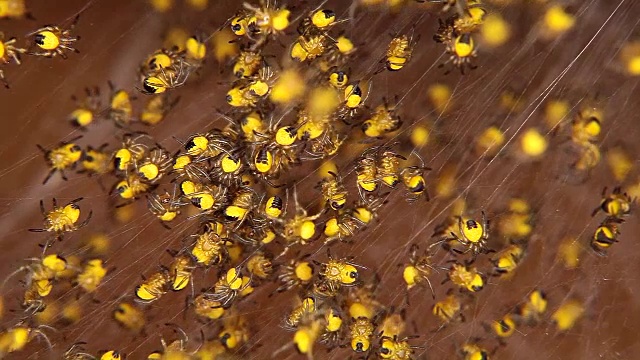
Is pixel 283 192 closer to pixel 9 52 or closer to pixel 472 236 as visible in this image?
pixel 472 236

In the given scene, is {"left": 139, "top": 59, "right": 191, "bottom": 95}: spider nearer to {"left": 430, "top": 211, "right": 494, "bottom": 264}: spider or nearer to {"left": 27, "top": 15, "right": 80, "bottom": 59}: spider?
{"left": 27, "top": 15, "right": 80, "bottom": 59}: spider

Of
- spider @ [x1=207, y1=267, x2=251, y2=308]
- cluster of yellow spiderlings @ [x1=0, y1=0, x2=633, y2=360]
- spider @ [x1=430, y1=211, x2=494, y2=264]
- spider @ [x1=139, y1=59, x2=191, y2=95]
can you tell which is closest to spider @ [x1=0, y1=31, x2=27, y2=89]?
cluster of yellow spiderlings @ [x1=0, y1=0, x2=633, y2=360]

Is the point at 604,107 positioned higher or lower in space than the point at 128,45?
lower

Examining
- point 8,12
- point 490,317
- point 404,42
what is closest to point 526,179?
point 490,317

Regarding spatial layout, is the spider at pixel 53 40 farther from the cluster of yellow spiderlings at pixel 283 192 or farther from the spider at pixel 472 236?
the spider at pixel 472 236

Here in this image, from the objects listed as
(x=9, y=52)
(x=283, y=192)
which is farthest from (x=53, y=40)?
(x=283, y=192)

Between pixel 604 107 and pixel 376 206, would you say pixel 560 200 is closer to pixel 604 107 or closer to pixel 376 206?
pixel 604 107

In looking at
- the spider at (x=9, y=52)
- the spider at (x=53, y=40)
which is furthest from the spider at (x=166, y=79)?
the spider at (x=9, y=52)

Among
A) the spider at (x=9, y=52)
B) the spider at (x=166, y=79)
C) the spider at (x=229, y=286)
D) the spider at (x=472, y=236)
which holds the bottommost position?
Result: the spider at (x=229, y=286)
